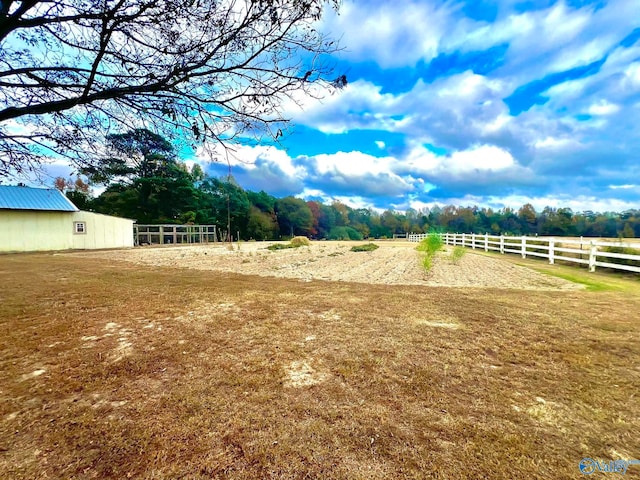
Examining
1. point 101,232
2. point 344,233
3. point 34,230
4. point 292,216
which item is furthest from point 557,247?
point 344,233

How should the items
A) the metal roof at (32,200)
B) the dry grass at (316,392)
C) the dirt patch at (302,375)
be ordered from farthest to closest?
the metal roof at (32,200) → the dirt patch at (302,375) → the dry grass at (316,392)

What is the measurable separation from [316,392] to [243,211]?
4027 centimetres

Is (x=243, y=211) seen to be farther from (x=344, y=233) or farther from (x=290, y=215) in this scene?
(x=344, y=233)

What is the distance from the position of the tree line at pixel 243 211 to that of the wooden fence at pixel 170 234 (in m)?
3.53

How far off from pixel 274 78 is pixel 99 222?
73.3 ft

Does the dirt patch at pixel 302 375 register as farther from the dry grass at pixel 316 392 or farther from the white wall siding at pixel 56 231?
the white wall siding at pixel 56 231

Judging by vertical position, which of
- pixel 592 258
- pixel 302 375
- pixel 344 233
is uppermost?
pixel 344 233

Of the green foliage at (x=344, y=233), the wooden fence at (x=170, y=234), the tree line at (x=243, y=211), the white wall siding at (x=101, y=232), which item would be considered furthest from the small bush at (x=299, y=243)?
the green foliage at (x=344, y=233)

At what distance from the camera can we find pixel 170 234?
86.9 feet

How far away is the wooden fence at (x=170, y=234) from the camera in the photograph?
24891 mm

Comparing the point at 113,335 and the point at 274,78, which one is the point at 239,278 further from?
the point at 274,78

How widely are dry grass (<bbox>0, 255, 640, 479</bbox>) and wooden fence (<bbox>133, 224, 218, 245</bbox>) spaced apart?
22650mm

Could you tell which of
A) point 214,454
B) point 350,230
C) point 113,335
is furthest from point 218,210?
point 214,454

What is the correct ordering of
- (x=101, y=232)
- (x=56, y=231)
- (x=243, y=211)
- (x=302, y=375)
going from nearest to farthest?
(x=302, y=375), (x=56, y=231), (x=101, y=232), (x=243, y=211)
